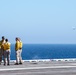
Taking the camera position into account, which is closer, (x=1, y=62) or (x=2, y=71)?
(x=2, y=71)

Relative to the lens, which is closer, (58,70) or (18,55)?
(58,70)

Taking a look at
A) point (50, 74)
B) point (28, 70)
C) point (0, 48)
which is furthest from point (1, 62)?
point (50, 74)

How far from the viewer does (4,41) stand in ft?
94.3

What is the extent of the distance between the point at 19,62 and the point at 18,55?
53 centimetres

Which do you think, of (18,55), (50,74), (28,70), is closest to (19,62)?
(18,55)

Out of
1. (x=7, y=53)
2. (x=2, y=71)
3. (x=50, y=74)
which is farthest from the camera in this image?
(x=7, y=53)

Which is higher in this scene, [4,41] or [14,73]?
[4,41]

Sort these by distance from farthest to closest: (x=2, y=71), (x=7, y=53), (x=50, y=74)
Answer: (x=7, y=53) → (x=2, y=71) → (x=50, y=74)

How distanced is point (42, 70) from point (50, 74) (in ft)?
6.72

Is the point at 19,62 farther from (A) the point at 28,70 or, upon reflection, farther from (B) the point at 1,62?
(A) the point at 28,70

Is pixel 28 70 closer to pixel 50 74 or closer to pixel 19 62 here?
pixel 50 74

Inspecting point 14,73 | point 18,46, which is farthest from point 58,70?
point 18,46

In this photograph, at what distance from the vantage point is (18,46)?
28656 mm

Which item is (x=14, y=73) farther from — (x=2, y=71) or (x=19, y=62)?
(x=19, y=62)
